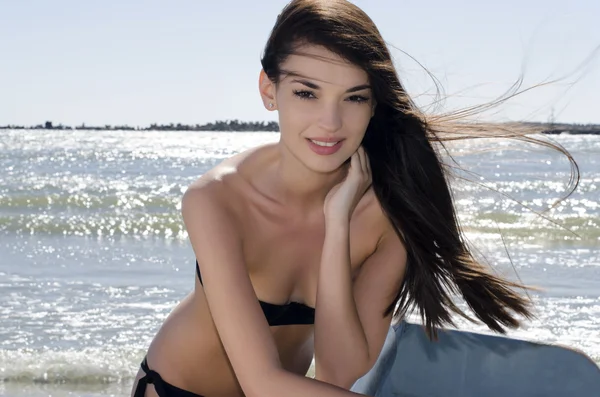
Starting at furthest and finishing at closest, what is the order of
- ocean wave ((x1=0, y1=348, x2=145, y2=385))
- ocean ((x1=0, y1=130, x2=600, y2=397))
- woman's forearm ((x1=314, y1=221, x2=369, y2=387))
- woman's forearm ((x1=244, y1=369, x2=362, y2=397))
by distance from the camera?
ocean ((x1=0, y1=130, x2=600, y2=397)) → ocean wave ((x1=0, y1=348, x2=145, y2=385)) → woman's forearm ((x1=314, y1=221, x2=369, y2=387)) → woman's forearm ((x1=244, y1=369, x2=362, y2=397))

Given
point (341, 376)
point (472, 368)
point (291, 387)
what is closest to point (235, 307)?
point (291, 387)

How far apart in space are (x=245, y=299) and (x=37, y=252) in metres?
8.00

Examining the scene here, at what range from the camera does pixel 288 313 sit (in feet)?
8.24

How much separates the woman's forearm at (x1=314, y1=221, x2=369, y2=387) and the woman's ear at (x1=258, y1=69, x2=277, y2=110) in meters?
0.37

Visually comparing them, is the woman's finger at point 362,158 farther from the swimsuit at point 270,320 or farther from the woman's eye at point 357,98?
the swimsuit at point 270,320

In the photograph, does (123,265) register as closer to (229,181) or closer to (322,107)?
(229,181)

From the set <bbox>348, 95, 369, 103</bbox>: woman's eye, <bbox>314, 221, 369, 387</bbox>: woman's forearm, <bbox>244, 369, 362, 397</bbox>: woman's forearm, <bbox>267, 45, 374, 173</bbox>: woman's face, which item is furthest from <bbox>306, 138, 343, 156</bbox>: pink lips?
<bbox>244, 369, 362, 397</bbox>: woman's forearm

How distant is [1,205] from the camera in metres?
14.7

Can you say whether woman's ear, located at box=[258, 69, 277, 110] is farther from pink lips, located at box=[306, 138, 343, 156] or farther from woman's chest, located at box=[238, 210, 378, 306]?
woman's chest, located at box=[238, 210, 378, 306]

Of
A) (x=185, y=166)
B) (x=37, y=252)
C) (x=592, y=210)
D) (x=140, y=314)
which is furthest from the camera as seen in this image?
(x=185, y=166)

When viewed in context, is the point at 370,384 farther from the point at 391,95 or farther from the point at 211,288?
the point at 391,95

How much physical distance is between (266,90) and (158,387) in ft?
2.86

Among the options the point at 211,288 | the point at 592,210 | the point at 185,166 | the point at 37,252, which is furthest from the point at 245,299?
the point at 185,166

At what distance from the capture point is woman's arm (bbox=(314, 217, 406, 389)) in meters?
2.38
